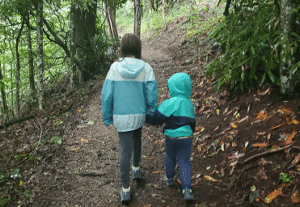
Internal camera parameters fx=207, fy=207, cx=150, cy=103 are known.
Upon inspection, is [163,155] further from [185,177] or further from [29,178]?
[29,178]

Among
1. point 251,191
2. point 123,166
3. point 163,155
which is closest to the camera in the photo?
point 251,191

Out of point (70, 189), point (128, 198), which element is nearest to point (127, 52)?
point (128, 198)

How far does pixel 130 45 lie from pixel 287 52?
217 centimetres

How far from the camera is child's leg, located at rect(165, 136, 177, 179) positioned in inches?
109

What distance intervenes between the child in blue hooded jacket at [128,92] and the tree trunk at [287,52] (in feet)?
6.32

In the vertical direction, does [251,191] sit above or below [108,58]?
below

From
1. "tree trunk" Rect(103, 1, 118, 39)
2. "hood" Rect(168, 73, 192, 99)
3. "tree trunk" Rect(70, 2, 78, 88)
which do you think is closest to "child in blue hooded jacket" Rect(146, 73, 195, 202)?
"hood" Rect(168, 73, 192, 99)

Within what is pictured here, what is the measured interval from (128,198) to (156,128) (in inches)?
94.2

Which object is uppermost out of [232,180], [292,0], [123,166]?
[292,0]

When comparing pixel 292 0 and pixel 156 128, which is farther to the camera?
pixel 156 128

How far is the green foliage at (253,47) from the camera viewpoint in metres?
3.21

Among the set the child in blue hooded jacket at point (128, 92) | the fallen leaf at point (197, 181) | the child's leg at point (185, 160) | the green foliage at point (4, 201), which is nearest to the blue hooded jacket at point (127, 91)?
the child in blue hooded jacket at point (128, 92)

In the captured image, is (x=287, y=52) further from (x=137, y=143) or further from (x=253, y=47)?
(x=137, y=143)

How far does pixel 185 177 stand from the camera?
9.06 ft
